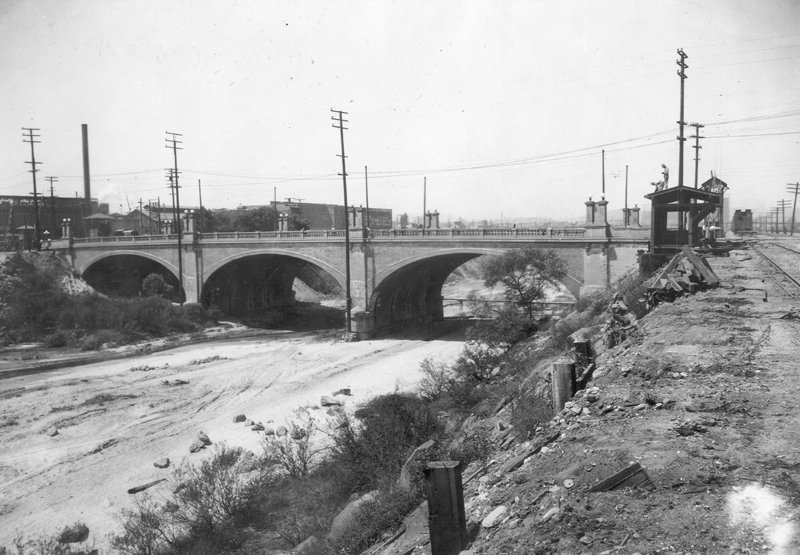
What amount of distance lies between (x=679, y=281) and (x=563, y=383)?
881cm

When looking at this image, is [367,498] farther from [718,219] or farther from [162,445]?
[718,219]

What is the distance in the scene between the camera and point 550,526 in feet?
15.7

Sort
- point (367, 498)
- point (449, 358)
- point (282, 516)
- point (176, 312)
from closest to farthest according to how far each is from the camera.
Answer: point (367, 498) < point (282, 516) < point (449, 358) < point (176, 312)

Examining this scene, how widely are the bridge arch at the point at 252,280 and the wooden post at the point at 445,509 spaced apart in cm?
3213

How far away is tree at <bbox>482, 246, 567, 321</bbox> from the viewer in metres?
27.9

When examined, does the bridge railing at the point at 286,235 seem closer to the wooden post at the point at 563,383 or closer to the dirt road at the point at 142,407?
the dirt road at the point at 142,407

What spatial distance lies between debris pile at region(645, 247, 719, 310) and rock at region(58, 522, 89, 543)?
13957mm

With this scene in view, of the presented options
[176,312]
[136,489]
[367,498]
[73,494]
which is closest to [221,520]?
[367,498]

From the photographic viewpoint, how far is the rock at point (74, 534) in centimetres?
1212

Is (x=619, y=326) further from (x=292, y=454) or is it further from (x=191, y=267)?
(x=191, y=267)

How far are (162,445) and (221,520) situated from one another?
27.2ft

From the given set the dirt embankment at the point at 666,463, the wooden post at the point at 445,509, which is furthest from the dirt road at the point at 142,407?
the dirt embankment at the point at 666,463

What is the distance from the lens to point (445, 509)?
5.05 m

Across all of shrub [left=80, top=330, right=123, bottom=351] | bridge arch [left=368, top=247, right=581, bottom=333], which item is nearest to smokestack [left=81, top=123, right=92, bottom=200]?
shrub [left=80, top=330, right=123, bottom=351]
